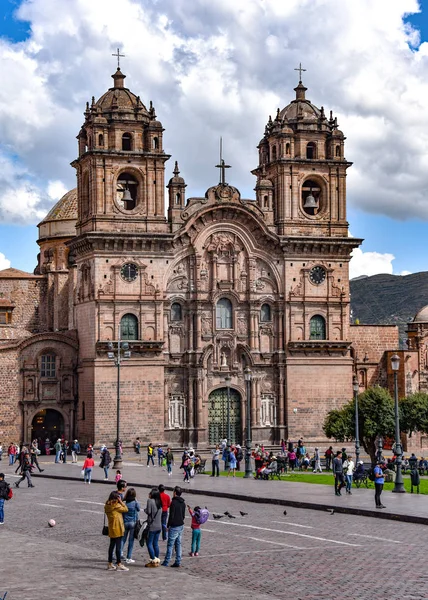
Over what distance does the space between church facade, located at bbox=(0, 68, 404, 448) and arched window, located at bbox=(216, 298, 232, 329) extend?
8 centimetres

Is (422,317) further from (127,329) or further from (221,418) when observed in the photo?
(127,329)

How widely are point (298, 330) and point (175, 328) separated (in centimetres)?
719

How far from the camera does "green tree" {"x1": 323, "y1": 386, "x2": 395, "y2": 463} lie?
197 ft

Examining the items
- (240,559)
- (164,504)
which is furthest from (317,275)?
(240,559)

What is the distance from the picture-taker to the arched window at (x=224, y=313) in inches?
2665

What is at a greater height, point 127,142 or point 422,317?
point 127,142

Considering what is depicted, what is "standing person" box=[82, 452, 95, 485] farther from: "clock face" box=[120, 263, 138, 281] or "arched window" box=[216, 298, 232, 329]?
"arched window" box=[216, 298, 232, 329]

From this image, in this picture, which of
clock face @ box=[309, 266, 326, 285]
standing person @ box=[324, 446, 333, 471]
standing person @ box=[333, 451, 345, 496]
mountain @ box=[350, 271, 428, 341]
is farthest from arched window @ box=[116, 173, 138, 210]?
mountain @ box=[350, 271, 428, 341]

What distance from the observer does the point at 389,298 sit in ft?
444

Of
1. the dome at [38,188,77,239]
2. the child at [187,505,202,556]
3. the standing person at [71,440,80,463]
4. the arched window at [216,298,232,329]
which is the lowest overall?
the child at [187,505,202,556]

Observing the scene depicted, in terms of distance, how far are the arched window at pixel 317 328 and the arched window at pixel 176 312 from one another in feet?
25.5

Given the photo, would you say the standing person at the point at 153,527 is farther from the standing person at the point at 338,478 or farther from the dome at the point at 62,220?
the dome at the point at 62,220

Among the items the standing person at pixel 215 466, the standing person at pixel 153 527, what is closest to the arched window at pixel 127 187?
the standing person at pixel 215 466

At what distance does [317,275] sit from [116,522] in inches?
1886
